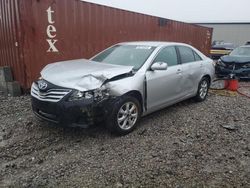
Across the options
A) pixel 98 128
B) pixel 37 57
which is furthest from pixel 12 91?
pixel 98 128

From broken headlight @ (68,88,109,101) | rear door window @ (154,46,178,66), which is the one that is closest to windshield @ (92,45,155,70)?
rear door window @ (154,46,178,66)

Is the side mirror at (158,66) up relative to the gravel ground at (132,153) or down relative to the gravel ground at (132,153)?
up

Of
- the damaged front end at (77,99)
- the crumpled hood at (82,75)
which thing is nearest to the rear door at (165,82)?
the crumpled hood at (82,75)

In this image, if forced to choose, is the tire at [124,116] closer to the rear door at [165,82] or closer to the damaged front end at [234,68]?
the rear door at [165,82]

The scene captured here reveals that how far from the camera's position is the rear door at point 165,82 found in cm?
477

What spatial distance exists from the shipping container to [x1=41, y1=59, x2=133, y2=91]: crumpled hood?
7.24ft

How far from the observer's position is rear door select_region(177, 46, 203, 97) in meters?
5.76

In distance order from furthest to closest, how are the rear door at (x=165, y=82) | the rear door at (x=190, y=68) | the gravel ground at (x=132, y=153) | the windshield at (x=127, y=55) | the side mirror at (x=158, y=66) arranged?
1. the rear door at (x=190, y=68)
2. the windshield at (x=127, y=55)
3. the rear door at (x=165, y=82)
4. the side mirror at (x=158, y=66)
5. the gravel ground at (x=132, y=153)

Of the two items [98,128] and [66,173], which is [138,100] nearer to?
[98,128]

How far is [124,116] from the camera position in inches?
172

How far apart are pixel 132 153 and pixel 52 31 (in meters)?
4.43

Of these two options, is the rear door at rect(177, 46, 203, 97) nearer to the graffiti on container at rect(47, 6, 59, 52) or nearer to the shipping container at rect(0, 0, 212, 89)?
the shipping container at rect(0, 0, 212, 89)

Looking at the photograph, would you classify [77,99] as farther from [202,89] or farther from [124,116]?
[202,89]

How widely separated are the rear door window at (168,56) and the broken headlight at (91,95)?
143 centimetres
